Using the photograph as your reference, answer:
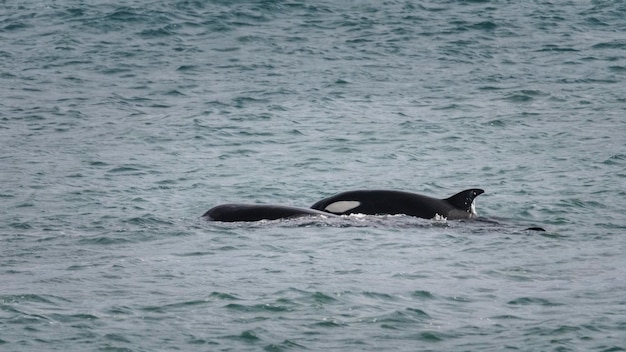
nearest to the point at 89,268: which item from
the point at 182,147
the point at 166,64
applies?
the point at 182,147

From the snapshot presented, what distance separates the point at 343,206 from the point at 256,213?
59.2 inches

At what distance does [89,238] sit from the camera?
19.5 metres

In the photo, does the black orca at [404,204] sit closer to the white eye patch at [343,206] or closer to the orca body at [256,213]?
the white eye patch at [343,206]

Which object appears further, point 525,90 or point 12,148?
point 525,90

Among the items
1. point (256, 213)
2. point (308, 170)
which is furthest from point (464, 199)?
point (308, 170)

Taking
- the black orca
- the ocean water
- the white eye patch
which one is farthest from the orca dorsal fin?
the white eye patch

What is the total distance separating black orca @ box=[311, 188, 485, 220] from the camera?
20.6m

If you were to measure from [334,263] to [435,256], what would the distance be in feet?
5.14

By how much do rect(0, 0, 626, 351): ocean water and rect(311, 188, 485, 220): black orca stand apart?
464 mm

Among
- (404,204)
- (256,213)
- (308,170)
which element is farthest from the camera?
(308,170)

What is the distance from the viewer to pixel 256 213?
808 inches

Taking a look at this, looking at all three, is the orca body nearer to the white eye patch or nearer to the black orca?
the white eye patch

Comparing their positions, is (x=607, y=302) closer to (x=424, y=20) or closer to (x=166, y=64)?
(x=166, y=64)

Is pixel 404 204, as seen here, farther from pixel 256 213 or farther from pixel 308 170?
pixel 308 170
